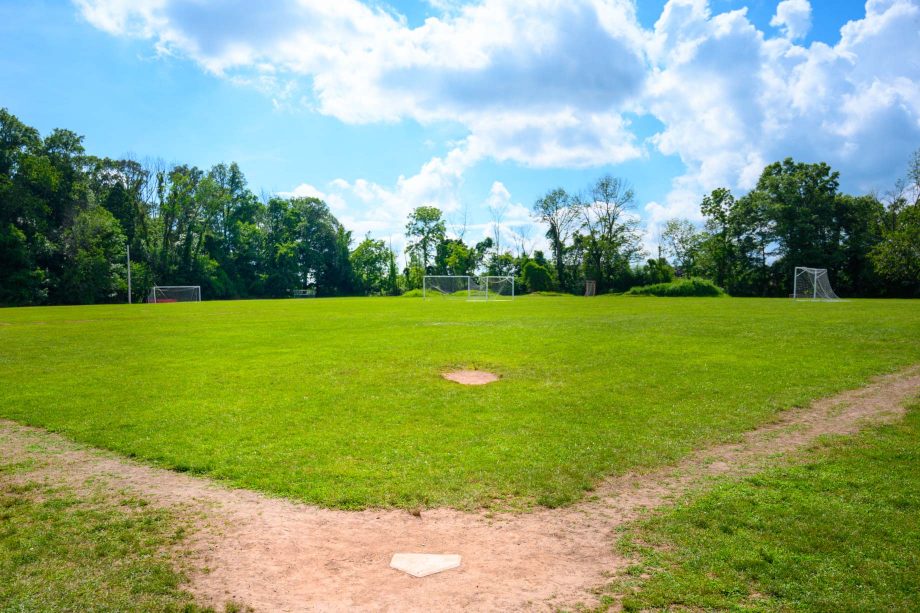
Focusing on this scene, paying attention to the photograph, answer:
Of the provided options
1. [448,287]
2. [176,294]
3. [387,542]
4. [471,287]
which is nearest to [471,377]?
[387,542]

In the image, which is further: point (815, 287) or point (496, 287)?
point (496, 287)

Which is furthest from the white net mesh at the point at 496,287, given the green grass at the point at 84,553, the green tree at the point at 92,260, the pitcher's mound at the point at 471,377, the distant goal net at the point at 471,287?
the green grass at the point at 84,553

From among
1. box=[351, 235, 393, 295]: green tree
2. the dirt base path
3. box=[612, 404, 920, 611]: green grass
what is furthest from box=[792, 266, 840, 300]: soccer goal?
box=[351, 235, 393, 295]: green tree

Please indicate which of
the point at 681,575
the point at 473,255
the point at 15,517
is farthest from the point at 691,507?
the point at 473,255

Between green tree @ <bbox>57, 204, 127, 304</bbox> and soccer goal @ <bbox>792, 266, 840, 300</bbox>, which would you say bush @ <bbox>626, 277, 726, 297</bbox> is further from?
green tree @ <bbox>57, 204, 127, 304</bbox>

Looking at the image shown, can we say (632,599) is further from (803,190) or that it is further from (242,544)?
(803,190)

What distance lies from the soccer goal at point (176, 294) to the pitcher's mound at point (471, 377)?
6653 centimetres

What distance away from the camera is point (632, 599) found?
4262mm

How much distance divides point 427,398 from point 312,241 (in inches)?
3538

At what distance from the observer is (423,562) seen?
16.4ft

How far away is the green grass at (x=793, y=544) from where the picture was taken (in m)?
4.28

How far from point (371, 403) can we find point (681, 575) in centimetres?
742

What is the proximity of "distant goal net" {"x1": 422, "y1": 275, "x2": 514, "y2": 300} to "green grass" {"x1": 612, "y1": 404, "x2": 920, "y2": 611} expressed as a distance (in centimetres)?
5068

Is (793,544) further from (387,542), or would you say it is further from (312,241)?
(312,241)
